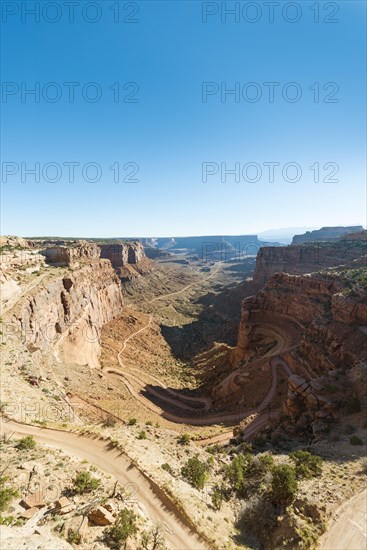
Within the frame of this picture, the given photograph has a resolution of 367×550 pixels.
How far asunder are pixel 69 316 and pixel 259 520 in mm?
39736

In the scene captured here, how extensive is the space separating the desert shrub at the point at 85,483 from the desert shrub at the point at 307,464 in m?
12.2

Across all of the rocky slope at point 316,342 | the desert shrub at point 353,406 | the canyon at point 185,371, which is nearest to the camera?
the canyon at point 185,371

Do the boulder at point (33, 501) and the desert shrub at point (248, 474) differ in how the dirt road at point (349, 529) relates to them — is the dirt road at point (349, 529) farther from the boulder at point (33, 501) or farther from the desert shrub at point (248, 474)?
the boulder at point (33, 501)

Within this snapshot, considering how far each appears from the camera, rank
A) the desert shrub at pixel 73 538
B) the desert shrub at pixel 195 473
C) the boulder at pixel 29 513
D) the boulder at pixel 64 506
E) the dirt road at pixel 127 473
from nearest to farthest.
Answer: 1. the desert shrub at pixel 73 538
2. the boulder at pixel 29 513
3. the boulder at pixel 64 506
4. the dirt road at pixel 127 473
5. the desert shrub at pixel 195 473

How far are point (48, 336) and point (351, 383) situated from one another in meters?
36.2

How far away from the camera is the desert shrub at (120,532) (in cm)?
1100

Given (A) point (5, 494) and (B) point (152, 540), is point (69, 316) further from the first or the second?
(B) point (152, 540)

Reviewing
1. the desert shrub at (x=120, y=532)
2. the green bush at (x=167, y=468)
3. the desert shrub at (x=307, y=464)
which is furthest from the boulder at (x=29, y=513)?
the desert shrub at (x=307, y=464)

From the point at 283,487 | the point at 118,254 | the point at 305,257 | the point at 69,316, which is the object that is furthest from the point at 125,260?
the point at 283,487

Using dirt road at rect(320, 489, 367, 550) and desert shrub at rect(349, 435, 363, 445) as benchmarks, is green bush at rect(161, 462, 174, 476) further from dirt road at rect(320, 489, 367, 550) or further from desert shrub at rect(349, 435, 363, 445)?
desert shrub at rect(349, 435, 363, 445)

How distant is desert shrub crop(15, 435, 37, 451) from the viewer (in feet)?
58.2

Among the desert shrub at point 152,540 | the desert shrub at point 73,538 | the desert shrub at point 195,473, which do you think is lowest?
the desert shrub at point 195,473

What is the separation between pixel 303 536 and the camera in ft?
43.7

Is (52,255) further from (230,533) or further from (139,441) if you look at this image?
(230,533)
